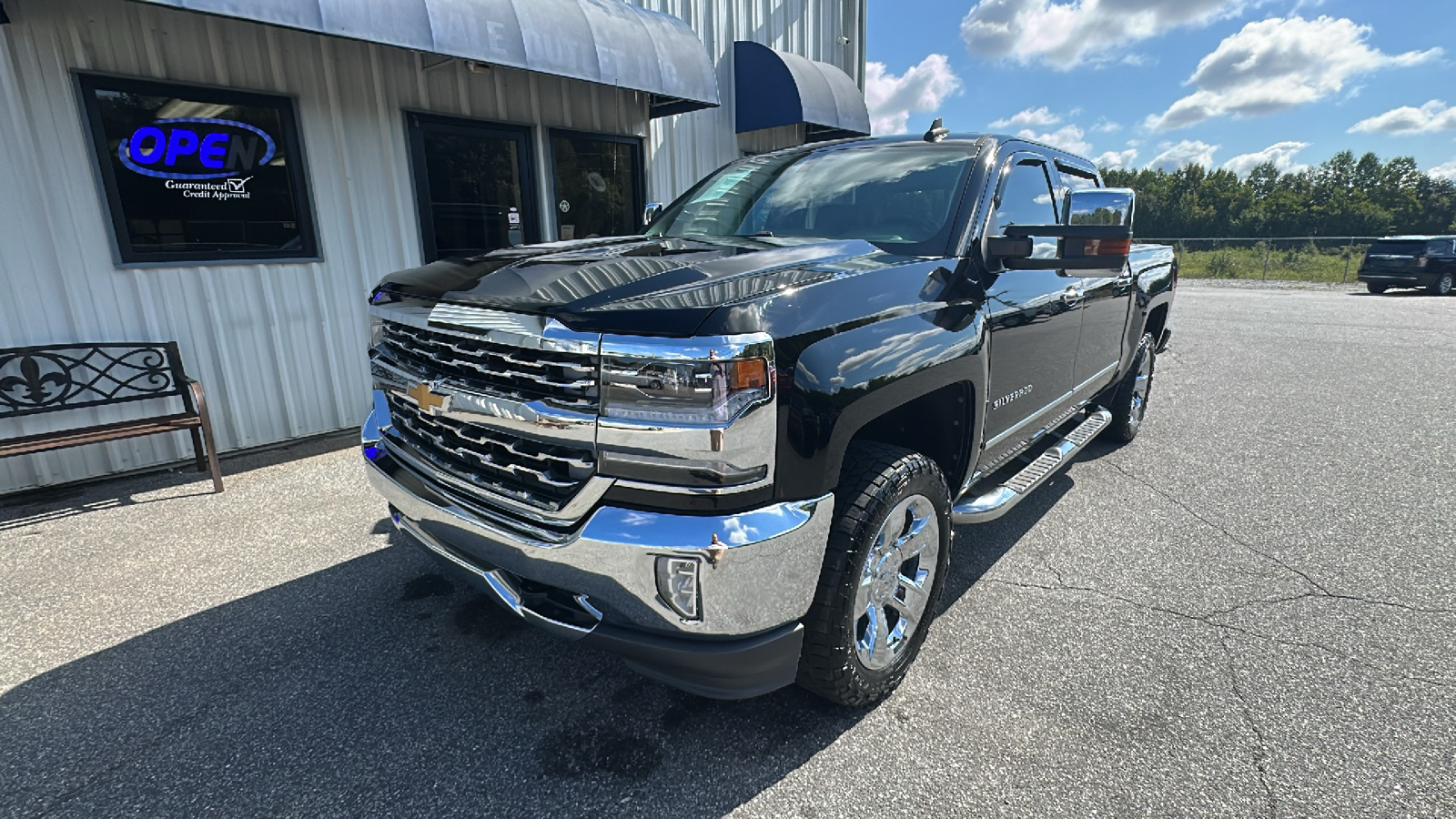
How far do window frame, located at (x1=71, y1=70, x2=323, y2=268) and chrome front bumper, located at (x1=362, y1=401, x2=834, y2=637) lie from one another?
4358mm

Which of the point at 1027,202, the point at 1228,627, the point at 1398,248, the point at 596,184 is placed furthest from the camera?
the point at 1398,248

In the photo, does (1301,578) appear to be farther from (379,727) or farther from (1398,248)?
(1398,248)

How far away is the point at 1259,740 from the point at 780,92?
26.6 feet

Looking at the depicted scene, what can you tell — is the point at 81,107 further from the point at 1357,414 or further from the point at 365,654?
the point at 1357,414

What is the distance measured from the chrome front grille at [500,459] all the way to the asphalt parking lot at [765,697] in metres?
0.83

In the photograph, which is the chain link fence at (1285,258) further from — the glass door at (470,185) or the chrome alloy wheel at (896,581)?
the chrome alloy wheel at (896,581)

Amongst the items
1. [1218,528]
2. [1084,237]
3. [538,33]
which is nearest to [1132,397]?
[1218,528]

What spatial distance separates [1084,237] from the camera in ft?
7.68

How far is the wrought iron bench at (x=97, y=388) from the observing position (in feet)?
13.7

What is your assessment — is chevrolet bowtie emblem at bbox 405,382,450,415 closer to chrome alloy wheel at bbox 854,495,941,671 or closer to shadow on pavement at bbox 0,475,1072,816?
shadow on pavement at bbox 0,475,1072,816

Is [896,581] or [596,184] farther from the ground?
[596,184]

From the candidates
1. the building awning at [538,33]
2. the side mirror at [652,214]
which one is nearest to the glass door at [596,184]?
the building awning at [538,33]

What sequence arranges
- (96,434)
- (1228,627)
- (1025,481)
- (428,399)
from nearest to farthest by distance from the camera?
(428,399)
(1228,627)
(1025,481)
(96,434)

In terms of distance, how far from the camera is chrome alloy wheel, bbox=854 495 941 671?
2.20 meters
